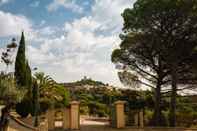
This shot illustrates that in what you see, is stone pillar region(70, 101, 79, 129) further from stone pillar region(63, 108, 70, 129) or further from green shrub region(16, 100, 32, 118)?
green shrub region(16, 100, 32, 118)

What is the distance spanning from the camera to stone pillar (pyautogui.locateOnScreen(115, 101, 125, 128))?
30719mm

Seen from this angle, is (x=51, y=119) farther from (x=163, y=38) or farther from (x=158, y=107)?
(x=163, y=38)

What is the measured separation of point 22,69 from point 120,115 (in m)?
8.84

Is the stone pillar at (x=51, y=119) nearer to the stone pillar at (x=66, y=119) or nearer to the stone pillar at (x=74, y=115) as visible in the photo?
the stone pillar at (x=66, y=119)

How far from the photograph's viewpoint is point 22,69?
30625 millimetres

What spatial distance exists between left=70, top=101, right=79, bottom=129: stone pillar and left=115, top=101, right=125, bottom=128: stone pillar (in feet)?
10.8

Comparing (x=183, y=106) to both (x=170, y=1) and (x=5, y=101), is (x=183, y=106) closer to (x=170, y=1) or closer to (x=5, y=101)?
(x=170, y=1)

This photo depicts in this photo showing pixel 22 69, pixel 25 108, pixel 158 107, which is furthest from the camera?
pixel 158 107

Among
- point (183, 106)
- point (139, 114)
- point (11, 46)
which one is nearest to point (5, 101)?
point (11, 46)

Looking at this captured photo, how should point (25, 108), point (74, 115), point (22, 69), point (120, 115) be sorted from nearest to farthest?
point (74, 115)
point (22, 69)
point (120, 115)
point (25, 108)

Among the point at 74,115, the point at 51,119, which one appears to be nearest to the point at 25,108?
the point at 51,119

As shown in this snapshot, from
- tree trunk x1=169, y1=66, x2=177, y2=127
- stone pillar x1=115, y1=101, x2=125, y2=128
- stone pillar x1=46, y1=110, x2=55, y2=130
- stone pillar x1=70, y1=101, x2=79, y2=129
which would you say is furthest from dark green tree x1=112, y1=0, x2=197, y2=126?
stone pillar x1=46, y1=110, x2=55, y2=130

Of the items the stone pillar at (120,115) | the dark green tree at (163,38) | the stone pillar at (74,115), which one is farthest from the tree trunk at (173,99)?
the stone pillar at (74,115)

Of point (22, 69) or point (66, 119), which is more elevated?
point (22, 69)
